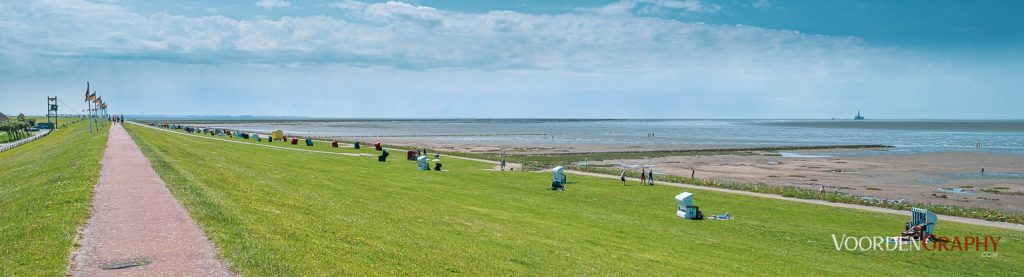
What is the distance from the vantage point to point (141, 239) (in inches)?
590

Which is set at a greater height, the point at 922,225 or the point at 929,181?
the point at 922,225

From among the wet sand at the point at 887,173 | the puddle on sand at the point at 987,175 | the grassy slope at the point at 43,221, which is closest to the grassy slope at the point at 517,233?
the grassy slope at the point at 43,221

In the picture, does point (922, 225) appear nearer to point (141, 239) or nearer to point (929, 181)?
point (141, 239)

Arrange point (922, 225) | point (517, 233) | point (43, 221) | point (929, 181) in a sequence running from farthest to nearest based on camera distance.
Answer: point (929, 181)
point (922, 225)
point (517, 233)
point (43, 221)

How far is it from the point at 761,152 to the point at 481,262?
90436mm

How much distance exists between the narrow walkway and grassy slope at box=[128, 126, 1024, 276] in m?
0.52

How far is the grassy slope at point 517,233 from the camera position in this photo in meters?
16.2

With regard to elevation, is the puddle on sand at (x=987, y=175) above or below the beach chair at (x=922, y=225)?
below

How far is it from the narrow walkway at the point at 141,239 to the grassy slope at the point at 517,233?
0.52 metres

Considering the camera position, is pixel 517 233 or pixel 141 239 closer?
pixel 141 239

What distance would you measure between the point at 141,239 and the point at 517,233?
501 inches

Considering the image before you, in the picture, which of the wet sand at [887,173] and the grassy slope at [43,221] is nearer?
the grassy slope at [43,221]

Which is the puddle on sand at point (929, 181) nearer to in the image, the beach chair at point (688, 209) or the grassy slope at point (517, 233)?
the grassy slope at point (517, 233)

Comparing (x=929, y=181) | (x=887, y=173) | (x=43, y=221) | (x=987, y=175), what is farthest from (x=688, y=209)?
(x=987, y=175)
